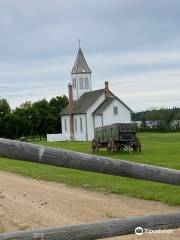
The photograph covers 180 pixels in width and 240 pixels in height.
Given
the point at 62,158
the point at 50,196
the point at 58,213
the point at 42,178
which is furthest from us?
the point at 42,178

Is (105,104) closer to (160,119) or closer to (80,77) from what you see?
(80,77)

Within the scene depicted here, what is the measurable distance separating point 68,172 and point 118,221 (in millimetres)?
16607

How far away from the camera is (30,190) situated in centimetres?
1766

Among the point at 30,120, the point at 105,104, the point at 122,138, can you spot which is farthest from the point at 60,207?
the point at 30,120

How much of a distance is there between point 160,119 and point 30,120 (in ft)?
78.3

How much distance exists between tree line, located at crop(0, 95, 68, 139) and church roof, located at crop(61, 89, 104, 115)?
1110cm

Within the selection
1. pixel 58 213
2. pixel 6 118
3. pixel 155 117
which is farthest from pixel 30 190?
pixel 155 117

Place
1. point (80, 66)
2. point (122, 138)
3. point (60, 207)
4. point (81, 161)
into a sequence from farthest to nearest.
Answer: point (80, 66)
point (122, 138)
point (60, 207)
point (81, 161)

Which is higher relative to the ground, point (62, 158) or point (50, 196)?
point (62, 158)

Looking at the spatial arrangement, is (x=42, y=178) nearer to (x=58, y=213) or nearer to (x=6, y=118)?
(x=58, y=213)

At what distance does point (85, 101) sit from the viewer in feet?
302

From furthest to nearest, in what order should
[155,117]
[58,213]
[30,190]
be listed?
[155,117], [30,190], [58,213]

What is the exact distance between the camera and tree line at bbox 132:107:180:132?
110 meters

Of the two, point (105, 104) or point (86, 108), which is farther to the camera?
point (86, 108)
